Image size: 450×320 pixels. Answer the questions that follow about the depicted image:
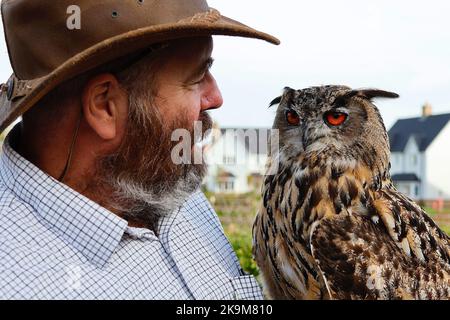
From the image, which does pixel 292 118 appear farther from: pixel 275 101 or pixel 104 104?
pixel 104 104

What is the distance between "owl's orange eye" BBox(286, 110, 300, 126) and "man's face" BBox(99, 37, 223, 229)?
2.39 ft

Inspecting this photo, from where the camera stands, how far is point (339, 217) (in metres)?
2.21

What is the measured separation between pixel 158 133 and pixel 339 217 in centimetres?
81

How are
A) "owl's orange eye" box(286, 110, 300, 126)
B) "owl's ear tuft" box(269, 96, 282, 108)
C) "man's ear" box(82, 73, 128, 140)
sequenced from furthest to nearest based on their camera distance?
"owl's ear tuft" box(269, 96, 282, 108) → "owl's orange eye" box(286, 110, 300, 126) → "man's ear" box(82, 73, 128, 140)

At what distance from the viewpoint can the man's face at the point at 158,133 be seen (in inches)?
72.0

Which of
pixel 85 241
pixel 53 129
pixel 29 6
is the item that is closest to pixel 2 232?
pixel 85 241

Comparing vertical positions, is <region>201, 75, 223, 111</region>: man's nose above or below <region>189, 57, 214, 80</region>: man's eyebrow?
below

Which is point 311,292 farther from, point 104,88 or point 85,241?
point 104,88

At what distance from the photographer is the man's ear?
178cm

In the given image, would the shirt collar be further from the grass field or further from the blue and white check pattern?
the grass field

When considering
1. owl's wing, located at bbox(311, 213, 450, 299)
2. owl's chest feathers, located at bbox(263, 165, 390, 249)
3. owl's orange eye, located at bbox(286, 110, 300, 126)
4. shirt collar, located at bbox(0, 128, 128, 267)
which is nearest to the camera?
shirt collar, located at bbox(0, 128, 128, 267)

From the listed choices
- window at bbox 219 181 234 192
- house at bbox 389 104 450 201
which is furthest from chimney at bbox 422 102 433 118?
window at bbox 219 181 234 192

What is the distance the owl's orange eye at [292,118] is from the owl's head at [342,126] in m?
0.03

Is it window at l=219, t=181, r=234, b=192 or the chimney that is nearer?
window at l=219, t=181, r=234, b=192
